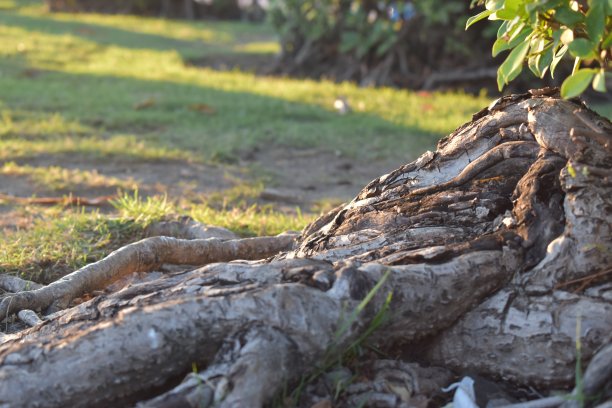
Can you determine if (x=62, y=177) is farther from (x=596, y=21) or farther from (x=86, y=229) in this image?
(x=596, y=21)

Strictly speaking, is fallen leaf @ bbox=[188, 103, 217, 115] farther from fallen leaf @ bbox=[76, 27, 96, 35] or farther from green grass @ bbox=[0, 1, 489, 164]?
fallen leaf @ bbox=[76, 27, 96, 35]

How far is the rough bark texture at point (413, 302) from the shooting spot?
239 cm

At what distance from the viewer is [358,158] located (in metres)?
7.18

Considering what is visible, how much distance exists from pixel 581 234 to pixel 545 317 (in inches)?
11.4

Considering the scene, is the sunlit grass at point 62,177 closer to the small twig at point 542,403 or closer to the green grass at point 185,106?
the green grass at point 185,106

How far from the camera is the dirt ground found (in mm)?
5617

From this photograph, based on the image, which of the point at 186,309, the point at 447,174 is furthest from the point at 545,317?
the point at 186,309

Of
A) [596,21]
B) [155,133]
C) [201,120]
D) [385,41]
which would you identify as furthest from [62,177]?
[385,41]

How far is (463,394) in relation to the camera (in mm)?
2549

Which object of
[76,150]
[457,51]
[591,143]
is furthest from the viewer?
[457,51]

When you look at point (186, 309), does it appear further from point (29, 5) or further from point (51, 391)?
point (29, 5)

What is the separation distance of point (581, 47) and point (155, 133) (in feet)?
18.8

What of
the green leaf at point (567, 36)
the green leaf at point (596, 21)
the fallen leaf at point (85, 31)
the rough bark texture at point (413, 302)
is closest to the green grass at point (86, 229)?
the rough bark texture at point (413, 302)

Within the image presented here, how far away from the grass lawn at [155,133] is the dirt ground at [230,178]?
25 millimetres
